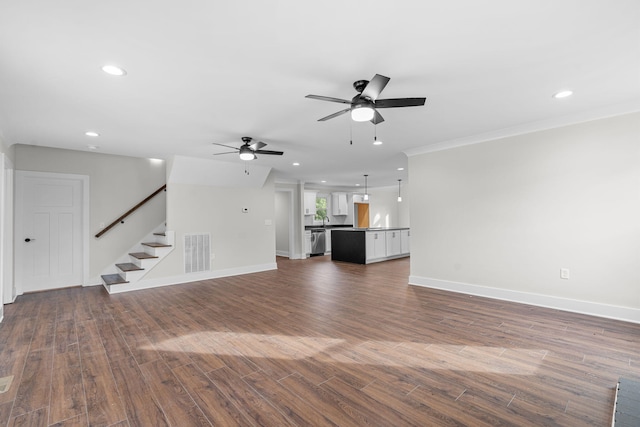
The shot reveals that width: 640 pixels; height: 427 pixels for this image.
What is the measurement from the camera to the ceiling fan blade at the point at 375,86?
87.5 inches

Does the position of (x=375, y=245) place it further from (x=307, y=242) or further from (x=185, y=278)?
(x=185, y=278)

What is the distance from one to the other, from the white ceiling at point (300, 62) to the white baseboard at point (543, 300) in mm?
2305

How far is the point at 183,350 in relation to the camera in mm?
2807

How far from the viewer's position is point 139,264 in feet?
18.2

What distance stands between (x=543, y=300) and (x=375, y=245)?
4.51m

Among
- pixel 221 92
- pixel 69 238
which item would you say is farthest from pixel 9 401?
pixel 69 238

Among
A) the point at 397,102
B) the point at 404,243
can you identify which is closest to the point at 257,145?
the point at 397,102

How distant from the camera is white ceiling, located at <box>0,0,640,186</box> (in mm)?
1779

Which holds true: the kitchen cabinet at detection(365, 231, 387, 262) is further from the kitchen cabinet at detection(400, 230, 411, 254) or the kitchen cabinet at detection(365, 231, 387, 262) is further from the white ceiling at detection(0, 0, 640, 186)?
the white ceiling at detection(0, 0, 640, 186)

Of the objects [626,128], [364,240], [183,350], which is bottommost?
[183,350]

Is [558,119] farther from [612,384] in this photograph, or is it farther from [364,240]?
[364,240]

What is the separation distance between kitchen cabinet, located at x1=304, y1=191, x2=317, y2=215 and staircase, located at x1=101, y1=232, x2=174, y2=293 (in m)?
4.89

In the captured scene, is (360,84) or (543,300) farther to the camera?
(543,300)

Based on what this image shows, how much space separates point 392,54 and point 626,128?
3.21 metres
